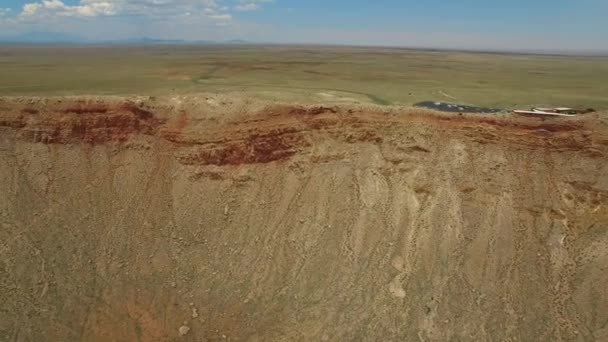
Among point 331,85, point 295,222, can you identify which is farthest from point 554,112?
point 331,85

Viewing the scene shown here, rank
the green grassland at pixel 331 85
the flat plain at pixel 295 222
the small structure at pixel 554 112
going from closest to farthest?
the flat plain at pixel 295 222, the small structure at pixel 554 112, the green grassland at pixel 331 85

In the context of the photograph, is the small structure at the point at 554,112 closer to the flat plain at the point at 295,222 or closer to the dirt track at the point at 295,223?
the flat plain at the point at 295,222

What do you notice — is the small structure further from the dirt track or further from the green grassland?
the green grassland

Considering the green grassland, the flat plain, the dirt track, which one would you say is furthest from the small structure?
the green grassland

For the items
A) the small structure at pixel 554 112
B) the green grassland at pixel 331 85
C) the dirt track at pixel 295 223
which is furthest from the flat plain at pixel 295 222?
the green grassland at pixel 331 85

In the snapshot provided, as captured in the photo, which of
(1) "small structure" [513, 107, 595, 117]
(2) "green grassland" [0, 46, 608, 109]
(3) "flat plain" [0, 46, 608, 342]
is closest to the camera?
(3) "flat plain" [0, 46, 608, 342]

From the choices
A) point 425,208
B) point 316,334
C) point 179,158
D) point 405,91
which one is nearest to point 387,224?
point 425,208

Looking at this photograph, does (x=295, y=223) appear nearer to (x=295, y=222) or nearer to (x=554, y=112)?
(x=295, y=222)

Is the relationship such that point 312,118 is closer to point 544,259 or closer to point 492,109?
point 544,259
